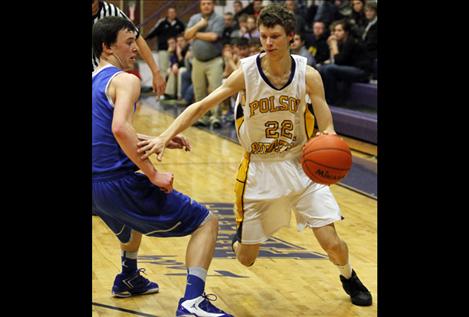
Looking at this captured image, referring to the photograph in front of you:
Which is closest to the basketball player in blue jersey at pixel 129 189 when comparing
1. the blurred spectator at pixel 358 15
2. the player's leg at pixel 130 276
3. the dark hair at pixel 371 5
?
the player's leg at pixel 130 276

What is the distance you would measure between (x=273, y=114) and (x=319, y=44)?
9078 millimetres

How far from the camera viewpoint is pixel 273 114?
526 cm

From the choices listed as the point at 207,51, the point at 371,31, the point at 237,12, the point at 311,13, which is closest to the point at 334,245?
the point at 371,31

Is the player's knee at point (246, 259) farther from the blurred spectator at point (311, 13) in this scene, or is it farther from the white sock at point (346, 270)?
the blurred spectator at point (311, 13)

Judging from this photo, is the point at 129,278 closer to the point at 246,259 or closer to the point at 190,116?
the point at 246,259

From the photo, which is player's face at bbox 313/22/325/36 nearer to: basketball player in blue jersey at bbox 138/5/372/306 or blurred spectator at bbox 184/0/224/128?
blurred spectator at bbox 184/0/224/128

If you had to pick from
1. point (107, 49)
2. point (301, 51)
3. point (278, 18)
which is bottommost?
point (301, 51)

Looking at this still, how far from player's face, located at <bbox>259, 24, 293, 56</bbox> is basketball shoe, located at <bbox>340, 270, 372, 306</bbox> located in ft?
4.35

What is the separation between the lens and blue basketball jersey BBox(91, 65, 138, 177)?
4785mm

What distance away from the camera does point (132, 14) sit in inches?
752

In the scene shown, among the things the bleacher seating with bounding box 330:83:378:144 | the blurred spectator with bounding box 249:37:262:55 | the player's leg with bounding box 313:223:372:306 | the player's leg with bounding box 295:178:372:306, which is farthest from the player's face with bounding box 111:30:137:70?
the blurred spectator with bounding box 249:37:262:55
